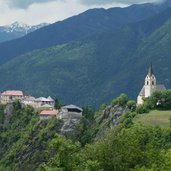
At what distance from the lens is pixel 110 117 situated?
143 m

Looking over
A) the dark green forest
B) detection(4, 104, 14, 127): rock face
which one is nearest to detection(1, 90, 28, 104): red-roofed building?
detection(4, 104, 14, 127): rock face

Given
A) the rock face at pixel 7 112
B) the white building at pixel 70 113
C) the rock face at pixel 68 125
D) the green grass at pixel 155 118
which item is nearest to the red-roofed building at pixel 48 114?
the white building at pixel 70 113

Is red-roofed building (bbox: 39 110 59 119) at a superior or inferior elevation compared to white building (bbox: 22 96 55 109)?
inferior

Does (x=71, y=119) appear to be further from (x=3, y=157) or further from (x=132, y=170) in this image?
(x=132, y=170)

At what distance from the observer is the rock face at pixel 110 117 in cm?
13665

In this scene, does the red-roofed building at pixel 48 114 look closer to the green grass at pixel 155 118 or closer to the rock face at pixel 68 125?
the rock face at pixel 68 125

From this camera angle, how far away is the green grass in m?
118

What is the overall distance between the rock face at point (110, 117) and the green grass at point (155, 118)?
7.94 meters

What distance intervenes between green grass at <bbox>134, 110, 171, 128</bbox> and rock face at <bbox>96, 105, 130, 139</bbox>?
26.1 ft

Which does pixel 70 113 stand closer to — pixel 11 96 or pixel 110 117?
pixel 110 117

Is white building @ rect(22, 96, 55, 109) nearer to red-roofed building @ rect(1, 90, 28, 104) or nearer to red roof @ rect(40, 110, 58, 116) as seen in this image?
red roof @ rect(40, 110, 58, 116)

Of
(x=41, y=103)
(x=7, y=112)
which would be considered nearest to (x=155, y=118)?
(x=41, y=103)

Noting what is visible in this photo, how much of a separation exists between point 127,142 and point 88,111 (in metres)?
101

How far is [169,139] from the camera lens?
9550cm
